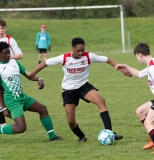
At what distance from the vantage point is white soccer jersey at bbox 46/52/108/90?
773 centimetres

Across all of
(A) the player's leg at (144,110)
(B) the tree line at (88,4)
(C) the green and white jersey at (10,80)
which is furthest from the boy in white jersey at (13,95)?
(B) the tree line at (88,4)

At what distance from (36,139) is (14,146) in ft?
2.05

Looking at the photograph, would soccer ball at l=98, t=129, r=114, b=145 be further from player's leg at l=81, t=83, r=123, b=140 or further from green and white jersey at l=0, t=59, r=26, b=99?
green and white jersey at l=0, t=59, r=26, b=99

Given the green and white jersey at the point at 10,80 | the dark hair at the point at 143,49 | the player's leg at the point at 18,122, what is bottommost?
the player's leg at the point at 18,122

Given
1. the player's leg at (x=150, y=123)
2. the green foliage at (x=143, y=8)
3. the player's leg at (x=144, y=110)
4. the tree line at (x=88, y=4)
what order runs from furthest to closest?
the green foliage at (x=143, y=8)
the tree line at (x=88, y=4)
the player's leg at (x=144, y=110)
the player's leg at (x=150, y=123)

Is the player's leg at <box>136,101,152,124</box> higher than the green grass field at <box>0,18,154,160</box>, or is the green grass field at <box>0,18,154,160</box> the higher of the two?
the player's leg at <box>136,101,152,124</box>

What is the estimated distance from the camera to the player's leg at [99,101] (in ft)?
24.8

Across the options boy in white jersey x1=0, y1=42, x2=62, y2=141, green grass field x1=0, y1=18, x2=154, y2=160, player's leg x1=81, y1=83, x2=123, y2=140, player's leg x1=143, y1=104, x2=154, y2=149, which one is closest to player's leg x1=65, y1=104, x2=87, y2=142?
green grass field x1=0, y1=18, x2=154, y2=160

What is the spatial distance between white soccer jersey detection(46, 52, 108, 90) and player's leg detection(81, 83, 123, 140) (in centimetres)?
16

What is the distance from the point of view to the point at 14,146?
757 cm

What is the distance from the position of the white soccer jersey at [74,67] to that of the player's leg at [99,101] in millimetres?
159

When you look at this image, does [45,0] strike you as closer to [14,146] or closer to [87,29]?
[87,29]

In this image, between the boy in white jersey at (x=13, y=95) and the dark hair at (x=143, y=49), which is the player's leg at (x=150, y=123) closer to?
the dark hair at (x=143, y=49)

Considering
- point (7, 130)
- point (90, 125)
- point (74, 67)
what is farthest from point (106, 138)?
point (90, 125)
